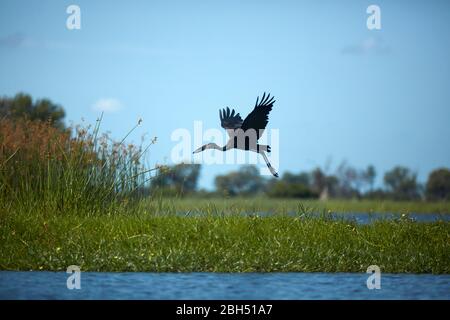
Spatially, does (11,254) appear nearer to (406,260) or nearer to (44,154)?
(44,154)

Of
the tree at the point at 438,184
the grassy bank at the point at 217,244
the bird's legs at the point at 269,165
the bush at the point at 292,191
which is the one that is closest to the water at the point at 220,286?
the grassy bank at the point at 217,244

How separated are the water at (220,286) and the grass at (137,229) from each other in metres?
0.36

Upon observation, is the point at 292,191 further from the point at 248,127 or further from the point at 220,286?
the point at 220,286

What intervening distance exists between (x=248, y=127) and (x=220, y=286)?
5773mm

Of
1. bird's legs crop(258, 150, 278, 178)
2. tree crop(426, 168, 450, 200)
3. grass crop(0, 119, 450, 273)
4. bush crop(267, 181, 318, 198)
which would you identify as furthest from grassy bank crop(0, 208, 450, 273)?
tree crop(426, 168, 450, 200)

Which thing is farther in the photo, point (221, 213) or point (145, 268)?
point (221, 213)

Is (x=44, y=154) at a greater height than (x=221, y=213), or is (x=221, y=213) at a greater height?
(x=44, y=154)

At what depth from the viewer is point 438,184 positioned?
127ft

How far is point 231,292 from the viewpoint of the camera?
33.0 ft

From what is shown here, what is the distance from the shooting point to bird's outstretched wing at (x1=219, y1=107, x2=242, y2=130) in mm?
15570

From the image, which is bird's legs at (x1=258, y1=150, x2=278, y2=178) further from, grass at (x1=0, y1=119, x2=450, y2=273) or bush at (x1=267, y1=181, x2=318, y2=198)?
bush at (x1=267, y1=181, x2=318, y2=198)

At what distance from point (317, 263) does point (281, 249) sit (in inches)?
27.9

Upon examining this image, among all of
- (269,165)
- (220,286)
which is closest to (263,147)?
(269,165)
